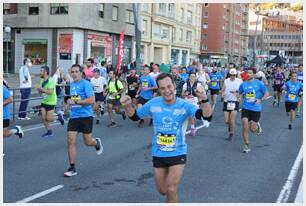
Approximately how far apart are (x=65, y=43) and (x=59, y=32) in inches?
41.5

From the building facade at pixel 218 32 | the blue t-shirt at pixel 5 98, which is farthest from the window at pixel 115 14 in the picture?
the building facade at pixel 218 32

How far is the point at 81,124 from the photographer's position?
7.20 meters

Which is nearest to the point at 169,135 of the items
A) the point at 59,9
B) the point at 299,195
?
the point at 299,195

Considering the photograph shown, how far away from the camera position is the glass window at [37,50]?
35.7m

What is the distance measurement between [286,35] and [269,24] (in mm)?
6096

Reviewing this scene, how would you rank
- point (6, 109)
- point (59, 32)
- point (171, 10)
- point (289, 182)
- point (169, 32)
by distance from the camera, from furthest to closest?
point (171, 10) < point (169, 32) < point (59, 32) < point (6, 109) < point (289, 182)

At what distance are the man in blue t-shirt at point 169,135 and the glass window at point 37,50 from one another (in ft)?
106

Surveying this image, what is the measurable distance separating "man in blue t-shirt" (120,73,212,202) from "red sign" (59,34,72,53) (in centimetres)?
2996

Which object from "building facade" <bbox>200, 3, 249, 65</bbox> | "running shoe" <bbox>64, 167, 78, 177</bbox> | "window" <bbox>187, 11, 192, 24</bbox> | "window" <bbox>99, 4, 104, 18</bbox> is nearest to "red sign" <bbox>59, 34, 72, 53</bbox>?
"window" <bbox>99, 4, 104, 18</bbox>

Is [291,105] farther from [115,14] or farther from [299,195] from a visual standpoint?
[115,14]

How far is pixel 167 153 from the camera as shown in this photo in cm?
478

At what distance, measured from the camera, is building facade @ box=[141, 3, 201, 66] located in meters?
47.1

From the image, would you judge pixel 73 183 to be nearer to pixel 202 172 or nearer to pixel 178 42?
pixel 202 172

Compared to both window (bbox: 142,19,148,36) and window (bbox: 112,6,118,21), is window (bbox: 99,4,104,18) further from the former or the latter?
window (bbox: 142,19,148,36)
